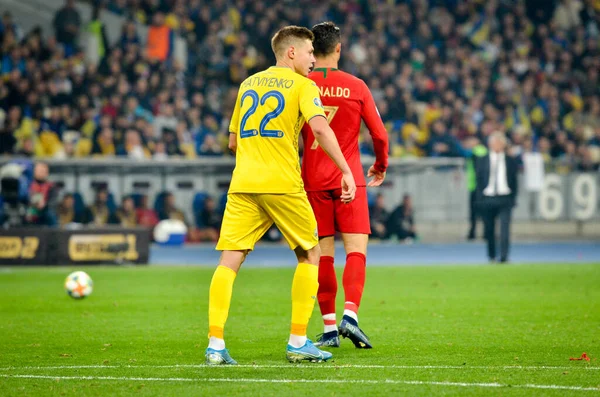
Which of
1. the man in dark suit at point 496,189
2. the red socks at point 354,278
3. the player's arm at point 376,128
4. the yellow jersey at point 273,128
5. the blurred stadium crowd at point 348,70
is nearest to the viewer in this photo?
the yellow jersey at point 273,128

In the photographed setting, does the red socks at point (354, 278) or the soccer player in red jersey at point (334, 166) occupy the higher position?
the soccer player in red jersey at point (334, 166)

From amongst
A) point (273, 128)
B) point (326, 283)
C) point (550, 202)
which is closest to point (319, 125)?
point (273, 128)

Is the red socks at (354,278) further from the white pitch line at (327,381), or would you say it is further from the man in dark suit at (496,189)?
the man in dark suit at (496,189)

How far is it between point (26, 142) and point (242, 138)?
50.0 feet

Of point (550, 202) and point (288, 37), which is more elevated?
Result: point (288, 37)

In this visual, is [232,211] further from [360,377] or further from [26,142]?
[26,142]

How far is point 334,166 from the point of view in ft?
26.8

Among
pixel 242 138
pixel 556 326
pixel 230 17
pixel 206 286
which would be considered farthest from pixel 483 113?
pixel 242 138

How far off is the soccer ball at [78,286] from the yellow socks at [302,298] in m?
5.63

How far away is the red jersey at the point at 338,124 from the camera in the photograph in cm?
814

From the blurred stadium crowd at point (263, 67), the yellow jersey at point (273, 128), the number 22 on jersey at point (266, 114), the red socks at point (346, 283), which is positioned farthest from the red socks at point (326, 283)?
the blurred stadium crowd at point (263, 67)

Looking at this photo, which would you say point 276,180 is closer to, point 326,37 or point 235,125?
point 235,125

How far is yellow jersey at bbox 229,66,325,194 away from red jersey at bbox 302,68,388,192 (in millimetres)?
1068

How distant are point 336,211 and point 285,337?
1256mm
